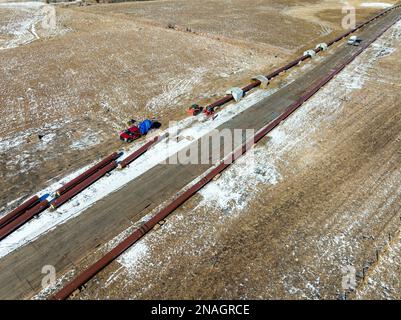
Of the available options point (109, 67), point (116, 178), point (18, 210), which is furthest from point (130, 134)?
point (109, 67)

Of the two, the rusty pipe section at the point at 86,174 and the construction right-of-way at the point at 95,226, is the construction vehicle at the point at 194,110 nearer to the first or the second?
the construction right-of-way at the point at 95,226

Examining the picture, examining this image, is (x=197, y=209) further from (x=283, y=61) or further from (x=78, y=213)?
(x=283, y=61)

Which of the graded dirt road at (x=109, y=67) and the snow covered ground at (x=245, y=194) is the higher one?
the graded dirt road at (x=109, y=67)

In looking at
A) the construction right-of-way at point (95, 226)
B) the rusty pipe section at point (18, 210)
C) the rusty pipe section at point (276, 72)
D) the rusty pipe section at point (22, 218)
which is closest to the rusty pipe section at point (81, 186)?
the rusty pipe section at point (22, 218)

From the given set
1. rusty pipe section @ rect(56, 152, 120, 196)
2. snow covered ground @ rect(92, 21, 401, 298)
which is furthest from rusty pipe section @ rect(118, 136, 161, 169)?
snow covered ground @ rect(92, 21, 401, 298)

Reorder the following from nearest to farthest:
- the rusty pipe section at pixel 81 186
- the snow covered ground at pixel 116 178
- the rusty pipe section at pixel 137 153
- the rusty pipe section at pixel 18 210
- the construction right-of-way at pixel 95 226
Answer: the construction right-of-way at pixel 95 226
the snow covered ground at pixel 116 178
the rusty pipe section at pixel 18 210
the rusty pipe section at pixel 81 186
the rusty pipe section at pixel 137 153

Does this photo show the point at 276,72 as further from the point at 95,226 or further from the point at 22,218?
the point at 22,218
